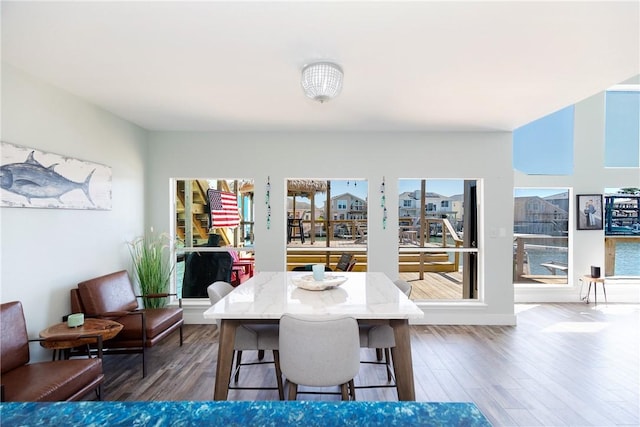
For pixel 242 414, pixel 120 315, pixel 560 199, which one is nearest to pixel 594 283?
pixel 560 199

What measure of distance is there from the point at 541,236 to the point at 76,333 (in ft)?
21.0

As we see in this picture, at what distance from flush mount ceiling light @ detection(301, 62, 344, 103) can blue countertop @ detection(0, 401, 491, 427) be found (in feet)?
6.34

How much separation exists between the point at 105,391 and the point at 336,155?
3.42m

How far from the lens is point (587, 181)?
17.1 feet

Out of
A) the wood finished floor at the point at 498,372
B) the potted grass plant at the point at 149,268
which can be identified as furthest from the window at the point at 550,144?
the potted grass plant at the point at 149,268

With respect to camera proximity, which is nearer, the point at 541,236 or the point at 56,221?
the point at 56,221

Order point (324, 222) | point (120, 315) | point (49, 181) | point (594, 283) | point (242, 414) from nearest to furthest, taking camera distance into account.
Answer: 1. point (242, 414)
2. point (49, 181)
3. point (120, 315)
4. point (324, 222)
5. point (594, 283)

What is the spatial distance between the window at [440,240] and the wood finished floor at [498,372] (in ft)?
2.11

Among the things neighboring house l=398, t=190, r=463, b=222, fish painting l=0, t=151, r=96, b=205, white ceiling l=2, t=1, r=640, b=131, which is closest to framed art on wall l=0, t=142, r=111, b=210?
fish painting l=0, t=151, r=96, b=205

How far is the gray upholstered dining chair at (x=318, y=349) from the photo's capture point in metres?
1.66

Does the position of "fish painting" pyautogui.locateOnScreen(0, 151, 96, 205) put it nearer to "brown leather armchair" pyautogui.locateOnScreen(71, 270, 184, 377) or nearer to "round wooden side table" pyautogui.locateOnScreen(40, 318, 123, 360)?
"brown leather armchair" pyautogui.locateOnScreen(71, 270, 184, 377)

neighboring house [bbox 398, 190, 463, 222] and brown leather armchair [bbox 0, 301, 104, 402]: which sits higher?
neighboring house [bbox 398, 190, 463, 222]

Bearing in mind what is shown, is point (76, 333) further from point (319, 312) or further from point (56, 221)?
point (319, 312)

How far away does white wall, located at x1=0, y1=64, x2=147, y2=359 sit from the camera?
2.32 meters
